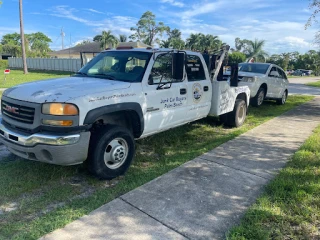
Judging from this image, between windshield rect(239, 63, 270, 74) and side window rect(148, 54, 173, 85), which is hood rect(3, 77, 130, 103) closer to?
side window rect(148, 54, 173, 85)

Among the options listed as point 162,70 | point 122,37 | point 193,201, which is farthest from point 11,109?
point 122,37

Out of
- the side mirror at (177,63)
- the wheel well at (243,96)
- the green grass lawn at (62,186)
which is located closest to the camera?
the green grass lawn at (62,186)

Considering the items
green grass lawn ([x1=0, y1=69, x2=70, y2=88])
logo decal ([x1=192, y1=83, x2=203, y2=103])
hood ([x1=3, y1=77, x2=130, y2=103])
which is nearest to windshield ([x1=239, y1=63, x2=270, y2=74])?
logo decal ([x1=192, y1=83, x2=203, y2=103])

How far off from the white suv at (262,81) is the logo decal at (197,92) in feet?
15.8

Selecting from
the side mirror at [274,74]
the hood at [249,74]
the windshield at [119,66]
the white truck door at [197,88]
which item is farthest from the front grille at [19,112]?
the side mirror at [274,74]

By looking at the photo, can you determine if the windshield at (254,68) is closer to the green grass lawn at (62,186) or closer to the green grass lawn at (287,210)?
the green grass lawn at (62,186)

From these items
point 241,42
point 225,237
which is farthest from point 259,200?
point 241,42

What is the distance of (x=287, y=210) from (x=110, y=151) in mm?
2360

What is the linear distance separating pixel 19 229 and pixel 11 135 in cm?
128

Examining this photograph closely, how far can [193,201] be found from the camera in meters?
3.45

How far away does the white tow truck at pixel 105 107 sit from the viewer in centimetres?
334

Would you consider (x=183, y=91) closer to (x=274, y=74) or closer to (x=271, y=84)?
(x=271, y=84)

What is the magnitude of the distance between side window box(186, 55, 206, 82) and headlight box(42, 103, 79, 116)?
2529mm

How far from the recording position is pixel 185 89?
5039 mm
